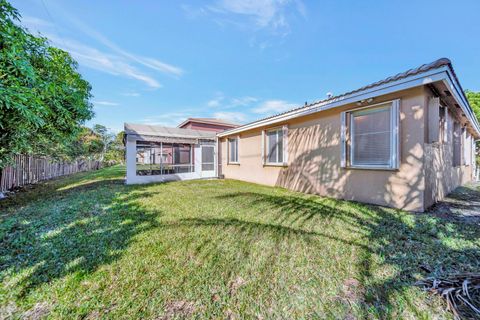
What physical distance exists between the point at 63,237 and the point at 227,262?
2923 mm

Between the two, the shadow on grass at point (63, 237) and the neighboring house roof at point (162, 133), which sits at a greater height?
the neighboring house roof at point (162, 133)

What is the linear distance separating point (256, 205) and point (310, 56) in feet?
29.7

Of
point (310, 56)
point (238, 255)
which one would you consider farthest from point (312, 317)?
point (310, 56)

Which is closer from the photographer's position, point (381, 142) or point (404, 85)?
point (404, 85)

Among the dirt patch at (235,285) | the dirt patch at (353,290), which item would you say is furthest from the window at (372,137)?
the dirt patch at (235,285)

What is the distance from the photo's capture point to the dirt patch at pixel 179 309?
68.9 inches

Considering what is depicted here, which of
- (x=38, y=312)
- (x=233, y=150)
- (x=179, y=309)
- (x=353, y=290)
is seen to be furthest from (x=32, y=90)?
(x=233, y=150)

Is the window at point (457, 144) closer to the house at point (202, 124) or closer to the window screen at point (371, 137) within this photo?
the window screen at point (371, 137)

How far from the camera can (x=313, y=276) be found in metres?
2.28

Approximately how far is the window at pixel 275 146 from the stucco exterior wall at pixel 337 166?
1.27 feet

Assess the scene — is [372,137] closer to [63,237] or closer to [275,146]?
[275,146]

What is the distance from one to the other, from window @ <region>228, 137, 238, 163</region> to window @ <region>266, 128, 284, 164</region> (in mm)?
2691

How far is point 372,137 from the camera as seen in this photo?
16.7 feet

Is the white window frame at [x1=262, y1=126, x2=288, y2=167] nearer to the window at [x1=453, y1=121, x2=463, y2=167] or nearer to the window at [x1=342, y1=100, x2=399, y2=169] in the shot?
the window at [x1=342, y1=100, x2=399, y2=169]
